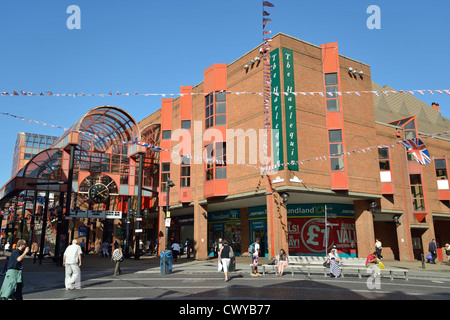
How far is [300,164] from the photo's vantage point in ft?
78.2

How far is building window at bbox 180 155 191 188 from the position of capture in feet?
103

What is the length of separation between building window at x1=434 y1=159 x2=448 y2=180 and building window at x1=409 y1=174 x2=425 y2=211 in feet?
12.5

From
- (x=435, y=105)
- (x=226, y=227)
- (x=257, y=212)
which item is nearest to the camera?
(x=257, y=212)

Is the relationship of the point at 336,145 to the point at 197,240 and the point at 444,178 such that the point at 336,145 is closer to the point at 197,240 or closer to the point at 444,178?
the point at 197,240

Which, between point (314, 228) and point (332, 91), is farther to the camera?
point (314, 228)

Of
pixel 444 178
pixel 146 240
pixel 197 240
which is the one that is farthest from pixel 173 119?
pixel 444 178

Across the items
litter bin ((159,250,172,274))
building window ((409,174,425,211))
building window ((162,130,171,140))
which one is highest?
building window ((162,130,171,140))

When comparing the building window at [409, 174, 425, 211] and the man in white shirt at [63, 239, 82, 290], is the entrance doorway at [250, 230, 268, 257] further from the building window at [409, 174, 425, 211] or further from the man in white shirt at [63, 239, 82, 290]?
the man in white shirt at [63, 239, 82, 290]

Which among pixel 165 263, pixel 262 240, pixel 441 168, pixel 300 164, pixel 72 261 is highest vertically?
pixel 441 168

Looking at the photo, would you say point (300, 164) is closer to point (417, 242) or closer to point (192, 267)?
point (192, 267)

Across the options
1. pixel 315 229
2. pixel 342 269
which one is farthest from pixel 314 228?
pixel 342 269

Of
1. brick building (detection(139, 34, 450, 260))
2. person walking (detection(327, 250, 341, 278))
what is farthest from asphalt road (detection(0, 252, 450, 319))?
brick building (detection(139, 34, 450, 260))

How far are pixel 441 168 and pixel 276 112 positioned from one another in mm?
20904

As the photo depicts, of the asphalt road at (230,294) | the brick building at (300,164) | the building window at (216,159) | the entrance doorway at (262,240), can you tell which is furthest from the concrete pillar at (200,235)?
the asphalt road at (230,294)
